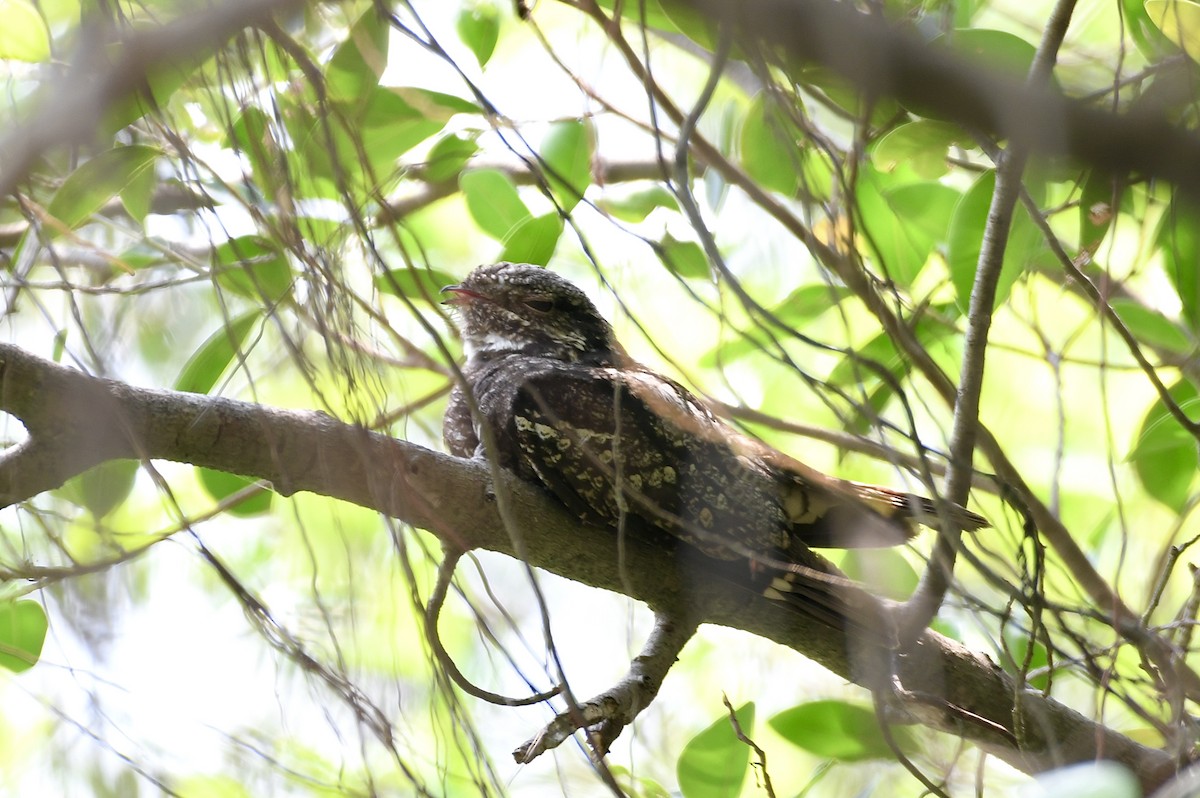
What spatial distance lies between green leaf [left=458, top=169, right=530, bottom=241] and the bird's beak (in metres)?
0.24

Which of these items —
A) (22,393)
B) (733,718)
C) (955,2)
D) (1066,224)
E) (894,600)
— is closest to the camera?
A: (22,393)

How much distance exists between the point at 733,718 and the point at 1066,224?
2.31 meters

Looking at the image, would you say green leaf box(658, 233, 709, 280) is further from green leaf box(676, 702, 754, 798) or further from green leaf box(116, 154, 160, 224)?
green leaf box(116, 154, 160, 224)

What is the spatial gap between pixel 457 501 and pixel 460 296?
112cm

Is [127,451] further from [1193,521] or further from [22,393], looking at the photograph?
[1193,521]

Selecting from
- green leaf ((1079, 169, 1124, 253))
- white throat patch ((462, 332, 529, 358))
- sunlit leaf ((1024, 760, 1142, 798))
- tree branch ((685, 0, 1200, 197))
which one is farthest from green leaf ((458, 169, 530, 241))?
sunlit leaf ((1024, 760, 1142, 798))

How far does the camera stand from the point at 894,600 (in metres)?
2.11

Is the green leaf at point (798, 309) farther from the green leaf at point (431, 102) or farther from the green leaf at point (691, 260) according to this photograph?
the green leaf at point (431, 102)

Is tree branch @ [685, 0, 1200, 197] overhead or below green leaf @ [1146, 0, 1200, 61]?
below

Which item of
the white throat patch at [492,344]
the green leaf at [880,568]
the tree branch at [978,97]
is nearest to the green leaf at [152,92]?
the tree branch at [978,97]

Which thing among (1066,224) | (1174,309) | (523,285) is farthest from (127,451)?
(1066,224)

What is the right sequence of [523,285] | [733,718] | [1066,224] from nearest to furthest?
1. [733,718]
2. [523,285]
3. [1066,224]

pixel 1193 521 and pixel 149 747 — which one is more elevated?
pixel 1193 521

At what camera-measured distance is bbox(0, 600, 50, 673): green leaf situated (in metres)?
1.98
